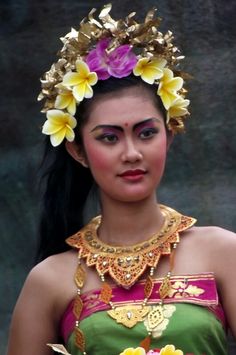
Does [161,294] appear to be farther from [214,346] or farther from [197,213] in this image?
[197,213]

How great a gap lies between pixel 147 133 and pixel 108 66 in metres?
0.21

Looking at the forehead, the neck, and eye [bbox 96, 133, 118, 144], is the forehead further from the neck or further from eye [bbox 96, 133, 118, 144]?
the neck

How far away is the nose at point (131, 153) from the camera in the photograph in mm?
3891

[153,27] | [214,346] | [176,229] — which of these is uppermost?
[153,27]

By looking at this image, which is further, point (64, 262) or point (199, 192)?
point (199, 192)

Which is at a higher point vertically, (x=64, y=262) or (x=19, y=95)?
(x=19, y=95)

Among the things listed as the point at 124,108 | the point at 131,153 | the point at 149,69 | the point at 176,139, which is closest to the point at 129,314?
the point at 131,153

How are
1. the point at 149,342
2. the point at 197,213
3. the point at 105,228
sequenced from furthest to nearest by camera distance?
the point at 197,213, the point at 105,228, the point at 149,342

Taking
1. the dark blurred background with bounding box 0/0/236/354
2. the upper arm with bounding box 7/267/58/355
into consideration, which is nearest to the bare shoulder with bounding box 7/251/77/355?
the upper arm with bounding box 7/267/58/355

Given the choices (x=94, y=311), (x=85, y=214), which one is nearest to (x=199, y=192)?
(x=85, y=214)

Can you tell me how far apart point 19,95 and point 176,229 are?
68.1 inches

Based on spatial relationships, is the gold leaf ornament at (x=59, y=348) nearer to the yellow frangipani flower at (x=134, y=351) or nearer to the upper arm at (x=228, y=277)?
the yellow frangipani flower at (x=134, y=351)

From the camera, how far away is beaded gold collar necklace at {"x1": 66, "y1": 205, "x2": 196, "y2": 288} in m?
3.95

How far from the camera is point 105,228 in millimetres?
4098
